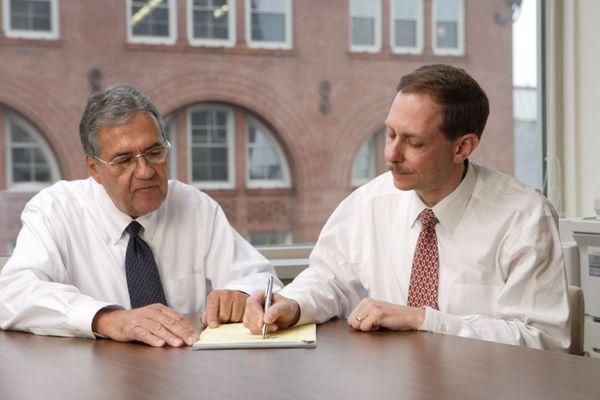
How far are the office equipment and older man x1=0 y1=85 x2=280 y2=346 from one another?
4.92ft

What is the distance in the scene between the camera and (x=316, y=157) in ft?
16.0

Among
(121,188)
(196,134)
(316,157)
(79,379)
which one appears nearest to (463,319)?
(79,379)

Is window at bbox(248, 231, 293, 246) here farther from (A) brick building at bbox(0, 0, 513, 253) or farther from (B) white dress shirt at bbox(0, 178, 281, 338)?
(B) white dress shirt at bbox(0, 178, 281, 338)

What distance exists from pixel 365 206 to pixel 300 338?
602 millimetres

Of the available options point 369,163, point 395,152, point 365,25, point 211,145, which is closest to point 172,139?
point 211,145

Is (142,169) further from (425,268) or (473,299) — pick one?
(473,299)

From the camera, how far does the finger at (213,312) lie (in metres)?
1.80

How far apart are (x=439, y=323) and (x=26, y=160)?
291 cm

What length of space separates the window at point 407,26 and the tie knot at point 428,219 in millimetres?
2777

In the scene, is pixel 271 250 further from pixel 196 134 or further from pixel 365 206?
pixel 365 206

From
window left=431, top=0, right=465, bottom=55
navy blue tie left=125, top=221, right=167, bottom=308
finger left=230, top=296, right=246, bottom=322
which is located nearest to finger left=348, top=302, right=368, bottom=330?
finger left=230, top=296, right=246, bottom=322

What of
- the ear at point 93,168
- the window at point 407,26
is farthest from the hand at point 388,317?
the window at point 407,26

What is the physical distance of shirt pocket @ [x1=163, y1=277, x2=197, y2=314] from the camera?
229cm

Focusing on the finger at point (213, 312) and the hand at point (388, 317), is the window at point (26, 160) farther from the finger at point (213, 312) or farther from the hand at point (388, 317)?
the hand at point (388, 317)
